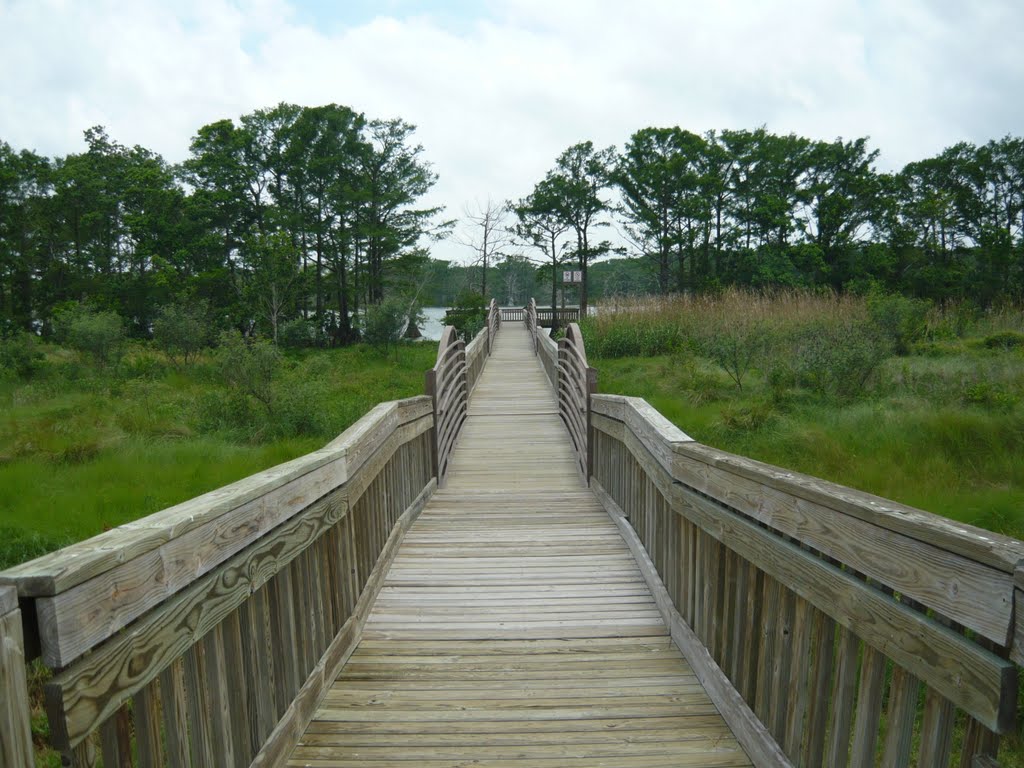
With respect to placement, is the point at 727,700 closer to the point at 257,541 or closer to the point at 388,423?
the point at 257,541

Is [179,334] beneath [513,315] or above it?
beneath

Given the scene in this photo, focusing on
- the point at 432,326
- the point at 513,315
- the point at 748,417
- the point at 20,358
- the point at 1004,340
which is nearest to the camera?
the point at 748,417

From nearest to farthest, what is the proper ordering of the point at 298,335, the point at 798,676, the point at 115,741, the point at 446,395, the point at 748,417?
the point at 115,741
the point at 798,676
the point at 446,395
the point at 748,417
the point at 298,335

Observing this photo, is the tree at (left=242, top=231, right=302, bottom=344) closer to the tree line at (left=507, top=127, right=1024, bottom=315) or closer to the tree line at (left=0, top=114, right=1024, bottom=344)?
the tree line at (left=0, top=114, right=1024, bottom=344)

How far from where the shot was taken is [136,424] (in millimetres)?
11188

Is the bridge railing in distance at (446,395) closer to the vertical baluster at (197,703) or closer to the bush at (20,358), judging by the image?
the vertical baluster at (197,703)

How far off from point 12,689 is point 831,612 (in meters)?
1.89

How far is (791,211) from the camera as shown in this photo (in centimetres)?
4197

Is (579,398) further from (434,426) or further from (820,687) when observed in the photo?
(820,687)

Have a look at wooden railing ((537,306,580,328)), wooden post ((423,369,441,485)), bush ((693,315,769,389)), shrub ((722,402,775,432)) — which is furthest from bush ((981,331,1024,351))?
wooden railing ((537,306,580,328))

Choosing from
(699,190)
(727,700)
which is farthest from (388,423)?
(699,190)

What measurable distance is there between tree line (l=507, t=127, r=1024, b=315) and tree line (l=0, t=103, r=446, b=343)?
36.0ft

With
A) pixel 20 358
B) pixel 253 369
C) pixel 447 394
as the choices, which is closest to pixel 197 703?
pixel 447 394

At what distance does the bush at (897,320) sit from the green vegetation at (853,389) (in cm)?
4
